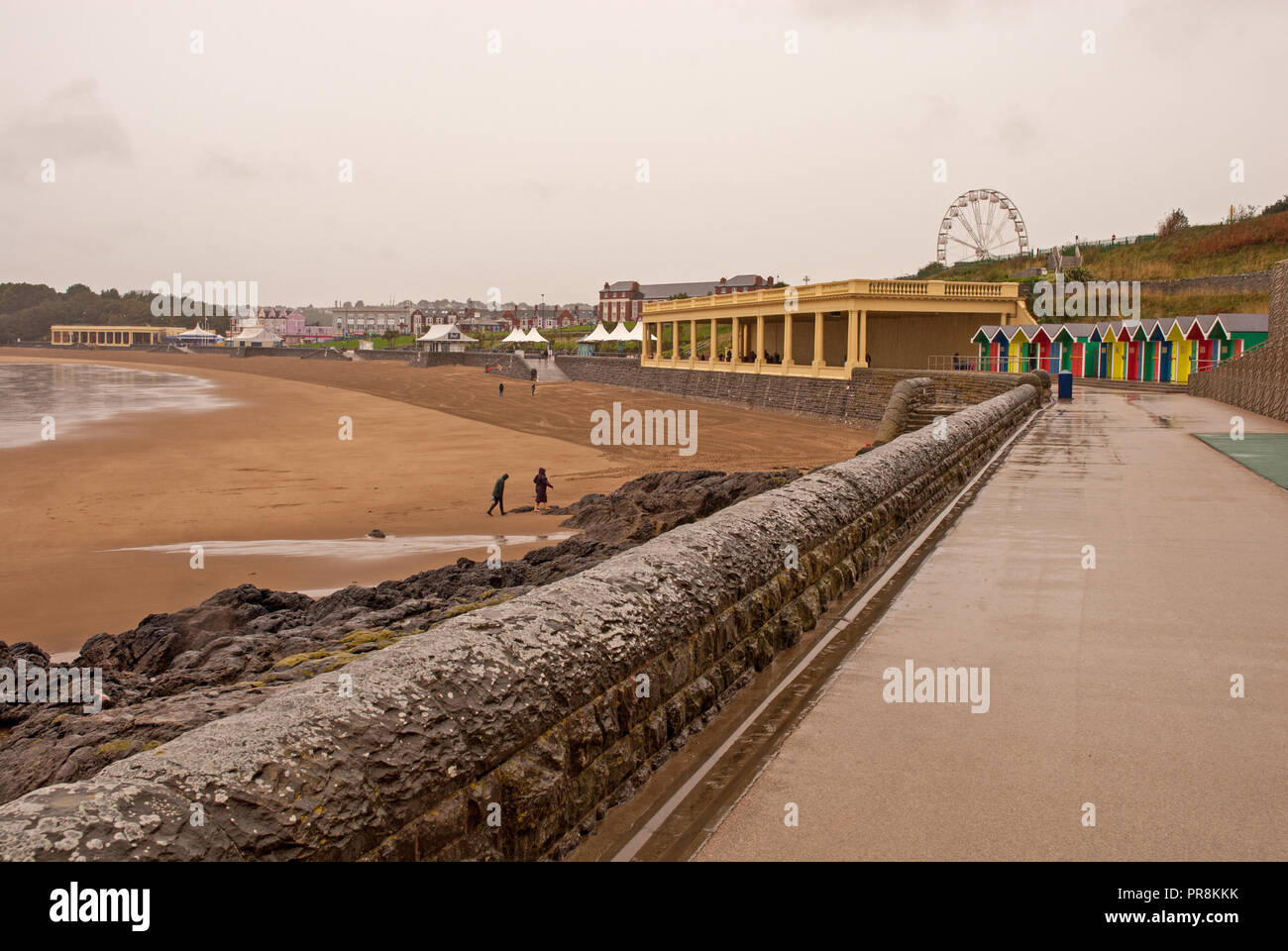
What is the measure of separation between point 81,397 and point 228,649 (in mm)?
58286

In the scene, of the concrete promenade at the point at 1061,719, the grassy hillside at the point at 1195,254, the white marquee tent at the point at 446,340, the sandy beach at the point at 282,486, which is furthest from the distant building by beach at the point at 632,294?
the concrete promenade at the point at 1061,719

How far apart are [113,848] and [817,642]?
4.91 m

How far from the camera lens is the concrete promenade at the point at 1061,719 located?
156 inches

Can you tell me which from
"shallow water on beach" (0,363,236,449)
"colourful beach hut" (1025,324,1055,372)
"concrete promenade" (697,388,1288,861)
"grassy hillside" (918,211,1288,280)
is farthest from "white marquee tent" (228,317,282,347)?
"concrete promenade" (697,388,1288,861)

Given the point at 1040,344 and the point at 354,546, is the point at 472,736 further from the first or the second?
the point at 1040,344

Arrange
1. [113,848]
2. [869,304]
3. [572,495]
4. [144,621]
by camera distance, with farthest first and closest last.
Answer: [869,304], [572,495], [144,621], [113,848]

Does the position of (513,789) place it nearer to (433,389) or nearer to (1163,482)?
(1163,482)

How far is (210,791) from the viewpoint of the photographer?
2.73 m

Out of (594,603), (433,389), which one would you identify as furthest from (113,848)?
(433,389)

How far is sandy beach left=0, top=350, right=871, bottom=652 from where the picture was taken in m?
15.6

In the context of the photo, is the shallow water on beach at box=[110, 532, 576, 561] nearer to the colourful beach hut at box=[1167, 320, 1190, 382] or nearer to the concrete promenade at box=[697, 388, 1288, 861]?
the concrete promenade at box=[697, 388, 1288, 861]

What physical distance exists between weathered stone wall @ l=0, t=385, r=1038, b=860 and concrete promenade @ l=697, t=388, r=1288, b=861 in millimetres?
602

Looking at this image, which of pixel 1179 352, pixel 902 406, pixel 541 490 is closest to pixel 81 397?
pixel 541 490

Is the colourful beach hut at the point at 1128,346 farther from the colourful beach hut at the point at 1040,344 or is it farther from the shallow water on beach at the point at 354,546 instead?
the shallow water on beach at the point at 354,546
